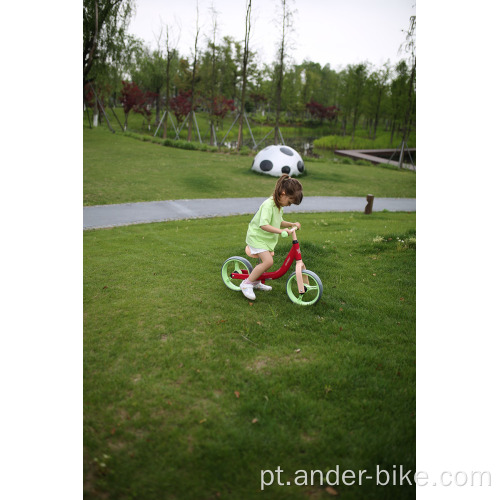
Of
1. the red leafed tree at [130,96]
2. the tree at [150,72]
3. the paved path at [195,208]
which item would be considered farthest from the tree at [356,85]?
the paved path at [195,208]

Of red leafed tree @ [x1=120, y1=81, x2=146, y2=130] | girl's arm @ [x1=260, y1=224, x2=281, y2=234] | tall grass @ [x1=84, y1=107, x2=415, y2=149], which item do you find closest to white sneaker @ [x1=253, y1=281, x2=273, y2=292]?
girl's arm @ [x1=260, y1=224, x2=281, y2=234]

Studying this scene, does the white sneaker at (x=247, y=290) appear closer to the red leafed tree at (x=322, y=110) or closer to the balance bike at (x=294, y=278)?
the balance bike at (x=294, y=278)

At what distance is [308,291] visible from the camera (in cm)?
423

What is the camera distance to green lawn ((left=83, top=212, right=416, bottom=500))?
6.59 ft

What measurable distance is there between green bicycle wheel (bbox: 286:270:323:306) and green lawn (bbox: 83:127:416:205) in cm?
730

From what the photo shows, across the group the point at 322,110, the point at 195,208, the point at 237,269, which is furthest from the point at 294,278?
the point at 322,110

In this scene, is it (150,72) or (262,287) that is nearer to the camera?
(262,287)

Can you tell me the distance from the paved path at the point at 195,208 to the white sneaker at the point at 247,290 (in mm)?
4764

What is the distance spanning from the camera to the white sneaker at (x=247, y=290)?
4.00m

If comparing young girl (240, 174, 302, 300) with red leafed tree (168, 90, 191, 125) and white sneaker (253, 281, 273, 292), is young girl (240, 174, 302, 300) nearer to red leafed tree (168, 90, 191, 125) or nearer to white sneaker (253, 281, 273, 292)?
white sneaker (253, 281, 273, 292)

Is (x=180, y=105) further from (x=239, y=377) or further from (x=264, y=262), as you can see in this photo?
(x=239, y=377)

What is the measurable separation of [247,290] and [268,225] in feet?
2.58
